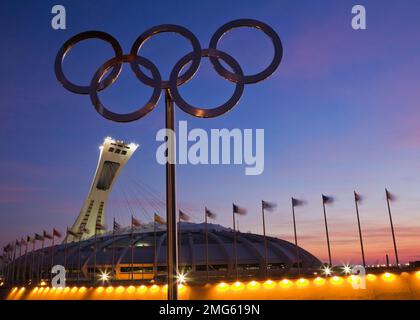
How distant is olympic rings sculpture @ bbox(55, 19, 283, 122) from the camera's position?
14016 mm

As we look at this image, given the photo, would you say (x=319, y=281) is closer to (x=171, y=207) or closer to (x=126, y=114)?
(x=171, y=207)

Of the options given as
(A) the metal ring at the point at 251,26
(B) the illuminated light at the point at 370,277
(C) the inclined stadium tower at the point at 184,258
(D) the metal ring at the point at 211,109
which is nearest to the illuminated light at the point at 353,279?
A: (B) the illuminated light at the point at 370,277

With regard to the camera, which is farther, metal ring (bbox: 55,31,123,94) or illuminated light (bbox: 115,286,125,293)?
illuminated light (bbox: 115,286,125,293)

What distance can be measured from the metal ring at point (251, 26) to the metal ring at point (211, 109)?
0.69ft

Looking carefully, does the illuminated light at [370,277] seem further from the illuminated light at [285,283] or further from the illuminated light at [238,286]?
the illuminated light at [238,286]

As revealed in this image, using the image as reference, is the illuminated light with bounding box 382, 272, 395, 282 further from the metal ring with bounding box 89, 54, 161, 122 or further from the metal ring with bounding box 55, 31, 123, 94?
the metal ring with bounding box 55, 31, 123, 94

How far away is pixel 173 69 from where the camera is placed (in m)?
14.1

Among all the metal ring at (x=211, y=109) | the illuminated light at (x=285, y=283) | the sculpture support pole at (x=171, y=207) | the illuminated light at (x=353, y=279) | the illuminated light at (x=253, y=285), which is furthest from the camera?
the illuminated light at (x=253, y=285)

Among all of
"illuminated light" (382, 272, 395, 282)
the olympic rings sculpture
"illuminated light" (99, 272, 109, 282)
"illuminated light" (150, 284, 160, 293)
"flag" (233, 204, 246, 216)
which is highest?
"flag" (233, 204, 246, 216)

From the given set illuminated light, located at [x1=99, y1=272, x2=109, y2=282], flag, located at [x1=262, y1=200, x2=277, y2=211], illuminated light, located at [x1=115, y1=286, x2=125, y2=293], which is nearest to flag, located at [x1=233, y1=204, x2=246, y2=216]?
flag, located at [x1=262, y1=200, x2=277, y2=211]

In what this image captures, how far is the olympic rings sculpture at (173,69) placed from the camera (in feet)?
46.0

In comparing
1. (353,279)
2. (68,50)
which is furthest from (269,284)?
(68,50)

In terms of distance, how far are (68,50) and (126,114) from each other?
399 cm

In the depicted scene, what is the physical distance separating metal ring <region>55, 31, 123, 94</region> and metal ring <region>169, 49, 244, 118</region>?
8.07 feet
